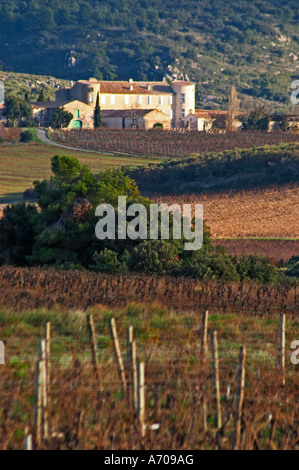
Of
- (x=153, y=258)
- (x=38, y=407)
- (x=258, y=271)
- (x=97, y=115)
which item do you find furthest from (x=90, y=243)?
(x=97, y=115)

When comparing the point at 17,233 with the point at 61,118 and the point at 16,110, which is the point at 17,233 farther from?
the point at 16,110

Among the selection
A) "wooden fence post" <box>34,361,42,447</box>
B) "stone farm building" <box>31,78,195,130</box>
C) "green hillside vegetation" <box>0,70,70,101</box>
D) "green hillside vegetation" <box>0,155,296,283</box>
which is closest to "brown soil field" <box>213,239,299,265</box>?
"green hillside vegetation" <box>0,155,296,283</box>

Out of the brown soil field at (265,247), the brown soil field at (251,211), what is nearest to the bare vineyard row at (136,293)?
the brown soil field at (265,247)

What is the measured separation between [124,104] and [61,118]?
17052 mm

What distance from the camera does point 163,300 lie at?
580 inches

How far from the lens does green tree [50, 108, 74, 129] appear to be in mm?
83250

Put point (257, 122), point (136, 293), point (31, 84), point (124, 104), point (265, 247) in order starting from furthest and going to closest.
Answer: point (31, 84) → point (124, 104) → point (257, 122) → point (265, 247) → point (136, 293)

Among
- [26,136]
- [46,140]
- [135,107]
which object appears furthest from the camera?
[135,107]

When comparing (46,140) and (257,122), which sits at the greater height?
(257,122)

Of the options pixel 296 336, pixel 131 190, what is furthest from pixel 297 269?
pixel 296 336

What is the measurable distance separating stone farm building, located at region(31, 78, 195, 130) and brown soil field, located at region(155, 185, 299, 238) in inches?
1439

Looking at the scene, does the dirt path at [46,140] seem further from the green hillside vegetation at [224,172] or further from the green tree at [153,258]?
the green tree at [153,258]

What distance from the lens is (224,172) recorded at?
5872cm

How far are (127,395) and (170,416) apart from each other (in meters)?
0.59
